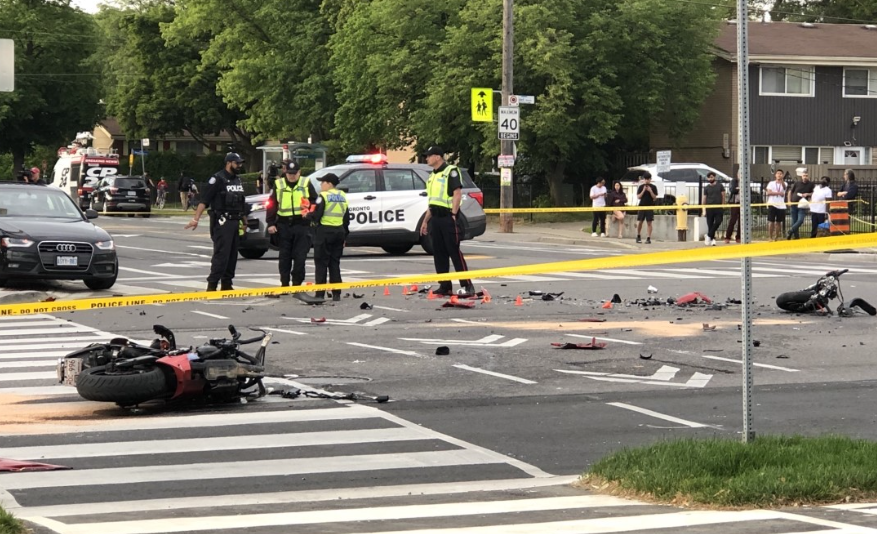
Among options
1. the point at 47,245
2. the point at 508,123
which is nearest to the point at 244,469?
the point at 47,245

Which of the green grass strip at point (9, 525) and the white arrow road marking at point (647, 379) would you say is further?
the white arrow road marking at point (647, 379)

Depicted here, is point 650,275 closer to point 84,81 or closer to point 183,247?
point 183,247

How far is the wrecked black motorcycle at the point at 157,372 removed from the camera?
10047 millimetres

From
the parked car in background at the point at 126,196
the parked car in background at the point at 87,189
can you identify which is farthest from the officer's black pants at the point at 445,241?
the parked car in background at the point at 87,189

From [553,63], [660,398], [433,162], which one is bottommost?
[660,398]

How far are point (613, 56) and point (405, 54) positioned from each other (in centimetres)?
731

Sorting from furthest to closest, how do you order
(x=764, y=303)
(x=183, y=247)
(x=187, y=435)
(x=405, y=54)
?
(x=405, y=54) → (x=183, y=247) → (x=764, y=303) → (x=187, y=435)

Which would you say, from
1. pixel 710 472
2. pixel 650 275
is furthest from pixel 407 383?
pixel 650 275

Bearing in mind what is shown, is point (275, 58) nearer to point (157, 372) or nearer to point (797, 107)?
point (797, 107)

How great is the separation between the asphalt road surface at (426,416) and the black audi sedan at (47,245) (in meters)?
2.46

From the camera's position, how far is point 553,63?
1804 inches

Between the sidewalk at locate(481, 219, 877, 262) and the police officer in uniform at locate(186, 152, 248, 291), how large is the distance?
1382 cm

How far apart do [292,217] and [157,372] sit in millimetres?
8912

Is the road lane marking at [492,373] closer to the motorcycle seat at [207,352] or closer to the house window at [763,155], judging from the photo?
the motorcycle seat at [207,352]
